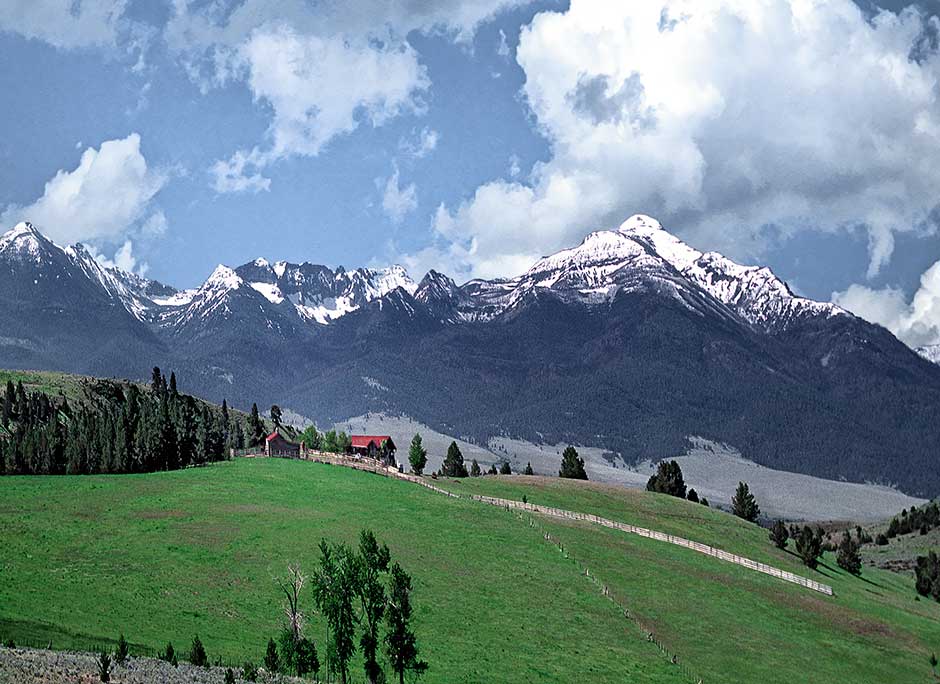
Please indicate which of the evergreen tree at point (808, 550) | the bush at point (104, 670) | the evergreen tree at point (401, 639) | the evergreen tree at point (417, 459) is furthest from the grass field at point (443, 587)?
the evergreen tree at point (417, 459)

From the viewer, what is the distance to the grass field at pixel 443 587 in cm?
6650

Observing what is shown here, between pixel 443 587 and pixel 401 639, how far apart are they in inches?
684

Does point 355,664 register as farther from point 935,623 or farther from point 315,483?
point 935,623

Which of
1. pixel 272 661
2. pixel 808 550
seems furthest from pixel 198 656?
pixel 808 550

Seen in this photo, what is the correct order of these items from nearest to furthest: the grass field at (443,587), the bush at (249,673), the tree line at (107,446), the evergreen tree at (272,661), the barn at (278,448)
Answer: the bush at (249,673)
the evergreen tree at (272,661)
the grass field at (443,587)
the tree line at (107,446)
the barn at (278,448)

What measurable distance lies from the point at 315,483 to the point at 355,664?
2145 inches

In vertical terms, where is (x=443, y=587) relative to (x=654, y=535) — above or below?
below

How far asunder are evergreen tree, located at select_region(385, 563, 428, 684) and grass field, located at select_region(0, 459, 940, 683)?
5.23 feet

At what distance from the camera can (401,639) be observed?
209ft

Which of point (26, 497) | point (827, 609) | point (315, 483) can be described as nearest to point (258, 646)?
point (26, 497)

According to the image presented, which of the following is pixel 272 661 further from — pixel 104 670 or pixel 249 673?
pixel 104 670

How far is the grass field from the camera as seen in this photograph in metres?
66.5

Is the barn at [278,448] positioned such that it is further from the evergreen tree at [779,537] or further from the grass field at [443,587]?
the evergreen tree at [779,537]

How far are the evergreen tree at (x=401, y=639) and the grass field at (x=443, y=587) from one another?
5.23ft
